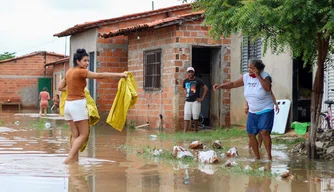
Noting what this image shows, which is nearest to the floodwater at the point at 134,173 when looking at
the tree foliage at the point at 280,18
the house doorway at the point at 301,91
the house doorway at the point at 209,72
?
the tree foliage at the point at 280,18

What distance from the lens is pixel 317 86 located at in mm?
9812

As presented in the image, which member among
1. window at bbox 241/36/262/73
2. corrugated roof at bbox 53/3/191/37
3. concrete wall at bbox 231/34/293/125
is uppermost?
corrugated roof at bbox 53/3/191/37

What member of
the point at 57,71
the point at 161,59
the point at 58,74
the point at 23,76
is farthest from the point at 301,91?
the point at 23,76

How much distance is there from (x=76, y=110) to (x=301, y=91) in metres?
7.57

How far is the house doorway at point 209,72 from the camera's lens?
59.6 feet

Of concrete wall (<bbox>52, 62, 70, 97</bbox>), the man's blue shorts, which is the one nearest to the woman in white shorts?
the man's blue shorts

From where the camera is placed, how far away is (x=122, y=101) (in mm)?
9961

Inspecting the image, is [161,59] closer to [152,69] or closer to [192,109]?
[152,69]

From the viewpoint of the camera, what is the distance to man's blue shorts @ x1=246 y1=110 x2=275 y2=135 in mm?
9602

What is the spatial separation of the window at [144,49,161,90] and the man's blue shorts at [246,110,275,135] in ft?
29.5

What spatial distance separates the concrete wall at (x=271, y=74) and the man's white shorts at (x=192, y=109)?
1332mm

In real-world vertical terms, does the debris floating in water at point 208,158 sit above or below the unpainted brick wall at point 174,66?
below

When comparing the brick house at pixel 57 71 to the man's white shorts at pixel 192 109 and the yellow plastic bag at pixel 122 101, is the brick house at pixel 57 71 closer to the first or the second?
the man's white shorts at pixel 192 109

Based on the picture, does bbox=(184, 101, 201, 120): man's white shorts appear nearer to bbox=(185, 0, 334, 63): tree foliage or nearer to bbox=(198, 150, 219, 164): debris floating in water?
bbox=(198, 150, 219, 164): debris floating in water
